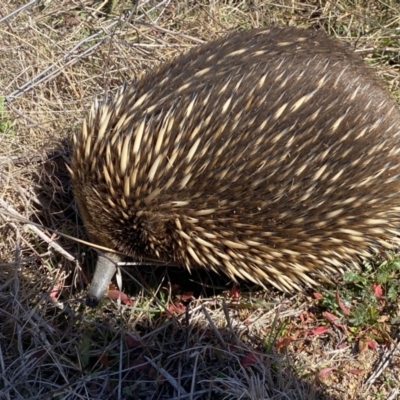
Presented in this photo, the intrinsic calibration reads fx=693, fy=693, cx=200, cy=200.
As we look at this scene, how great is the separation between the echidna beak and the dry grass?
0.09 metres

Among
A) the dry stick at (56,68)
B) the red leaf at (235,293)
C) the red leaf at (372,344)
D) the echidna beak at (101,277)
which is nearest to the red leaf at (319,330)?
the red leaf at (372,344)

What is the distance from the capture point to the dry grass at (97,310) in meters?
2.30

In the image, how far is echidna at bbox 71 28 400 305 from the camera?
2.13m

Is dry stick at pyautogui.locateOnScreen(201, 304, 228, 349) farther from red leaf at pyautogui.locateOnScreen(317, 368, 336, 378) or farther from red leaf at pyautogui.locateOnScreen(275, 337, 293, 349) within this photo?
red leaf at pyautogui.locateOnScreen(317, 368, 336, 378)

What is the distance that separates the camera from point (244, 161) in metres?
2.14

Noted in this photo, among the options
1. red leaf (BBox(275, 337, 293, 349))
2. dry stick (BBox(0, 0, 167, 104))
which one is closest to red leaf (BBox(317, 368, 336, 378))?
red leaf (BBox(275, 337, 293, 349))

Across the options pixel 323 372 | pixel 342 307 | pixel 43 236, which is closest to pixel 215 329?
pixel 323 372

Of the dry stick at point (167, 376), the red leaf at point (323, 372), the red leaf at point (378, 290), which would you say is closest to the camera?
the dry stick at point (167, 376)

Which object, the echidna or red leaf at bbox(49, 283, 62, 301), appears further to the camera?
red leaf at bbox(49, 283, 62, 301)

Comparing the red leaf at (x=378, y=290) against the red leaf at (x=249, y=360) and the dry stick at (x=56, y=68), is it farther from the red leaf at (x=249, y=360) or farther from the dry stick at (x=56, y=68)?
the dry stick at (x=56, y=68)

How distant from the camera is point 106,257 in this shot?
2393 mm

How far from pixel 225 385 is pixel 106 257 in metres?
0.59

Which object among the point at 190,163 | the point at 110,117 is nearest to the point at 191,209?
the point at 190,163

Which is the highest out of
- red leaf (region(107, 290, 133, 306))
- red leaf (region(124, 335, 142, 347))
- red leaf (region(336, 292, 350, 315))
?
red leaf (region(336, 292, 350, 315))
